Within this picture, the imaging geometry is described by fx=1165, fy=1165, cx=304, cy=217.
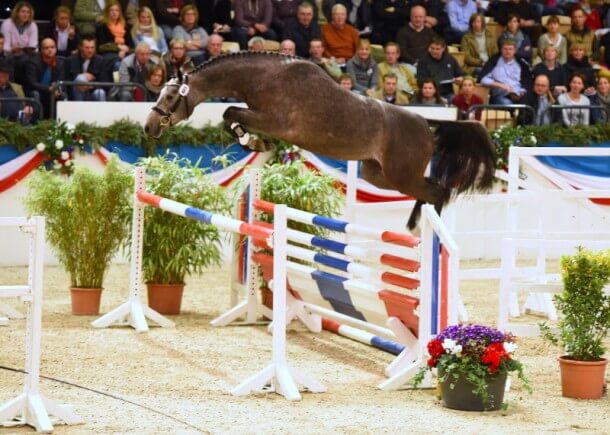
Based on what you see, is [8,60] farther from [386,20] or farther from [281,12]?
[386,20]

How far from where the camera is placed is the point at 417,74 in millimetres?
12602

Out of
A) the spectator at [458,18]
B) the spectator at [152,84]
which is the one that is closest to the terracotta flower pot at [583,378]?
the spectator at [152,84]

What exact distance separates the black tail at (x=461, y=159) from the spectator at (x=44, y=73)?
606 cm

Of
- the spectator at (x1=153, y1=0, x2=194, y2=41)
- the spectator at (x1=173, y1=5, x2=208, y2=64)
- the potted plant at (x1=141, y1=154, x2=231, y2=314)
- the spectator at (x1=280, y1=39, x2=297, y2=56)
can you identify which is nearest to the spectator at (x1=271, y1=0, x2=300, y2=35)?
the spectator at (x1=173, y1=5, x2=208, y2=64)

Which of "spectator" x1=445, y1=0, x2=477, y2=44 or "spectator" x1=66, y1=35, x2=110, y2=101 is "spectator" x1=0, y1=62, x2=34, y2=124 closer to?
"spectator" x1=66, y1=35, x2=110, y2=101

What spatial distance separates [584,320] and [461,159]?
987mm

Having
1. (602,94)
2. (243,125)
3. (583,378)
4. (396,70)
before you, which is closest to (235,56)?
(243,125)

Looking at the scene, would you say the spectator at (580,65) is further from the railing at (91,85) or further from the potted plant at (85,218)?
the potted plant at (85,218)

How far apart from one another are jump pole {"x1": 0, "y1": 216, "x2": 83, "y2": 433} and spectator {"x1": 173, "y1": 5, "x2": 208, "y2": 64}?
23.2ft

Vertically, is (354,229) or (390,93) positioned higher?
(390,93)

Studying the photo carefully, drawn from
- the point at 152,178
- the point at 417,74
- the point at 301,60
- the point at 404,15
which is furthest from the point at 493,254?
the point at 301,60

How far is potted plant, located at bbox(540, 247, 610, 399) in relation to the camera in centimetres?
559

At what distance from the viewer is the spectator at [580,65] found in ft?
43.7

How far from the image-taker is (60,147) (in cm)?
1043
